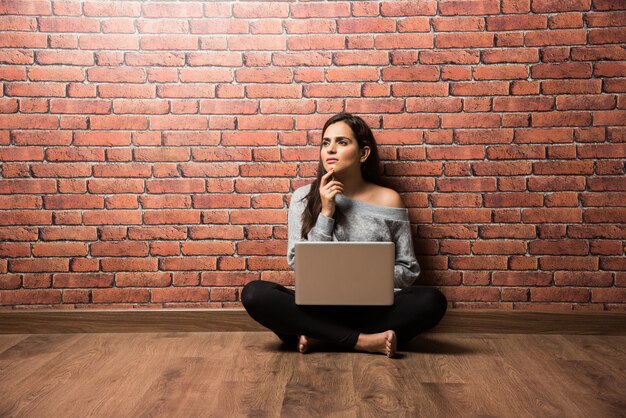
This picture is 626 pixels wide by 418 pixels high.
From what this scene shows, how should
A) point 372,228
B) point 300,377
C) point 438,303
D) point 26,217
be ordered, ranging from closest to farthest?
point 300,377
point 438,303
point 372,228
point 26,217

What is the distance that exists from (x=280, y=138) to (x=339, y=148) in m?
0.37

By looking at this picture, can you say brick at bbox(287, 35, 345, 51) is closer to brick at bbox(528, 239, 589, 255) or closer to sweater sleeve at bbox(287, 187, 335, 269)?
sweater sleeve at bbox(287, 187, 335, 269)

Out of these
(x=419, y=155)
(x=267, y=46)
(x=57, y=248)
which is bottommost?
(x=57, y=248)

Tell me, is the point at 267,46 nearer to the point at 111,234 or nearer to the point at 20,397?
the point at 111,234

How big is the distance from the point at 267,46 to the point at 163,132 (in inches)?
25.4

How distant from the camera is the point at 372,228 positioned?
2.71 metres

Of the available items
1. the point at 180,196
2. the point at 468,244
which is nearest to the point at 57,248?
the point at 180,196

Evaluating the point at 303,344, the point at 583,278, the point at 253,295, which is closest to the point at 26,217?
the point at 253,295

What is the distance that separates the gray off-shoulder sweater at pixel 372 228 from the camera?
2.71 meters

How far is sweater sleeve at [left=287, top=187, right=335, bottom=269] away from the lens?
257 centimetres

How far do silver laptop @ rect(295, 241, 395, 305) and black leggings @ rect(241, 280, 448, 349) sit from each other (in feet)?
0.81

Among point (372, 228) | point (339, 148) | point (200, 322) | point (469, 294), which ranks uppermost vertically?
point (339, 148)

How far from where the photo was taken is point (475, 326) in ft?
9.60

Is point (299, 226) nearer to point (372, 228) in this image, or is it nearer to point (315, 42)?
point (372, 228)
